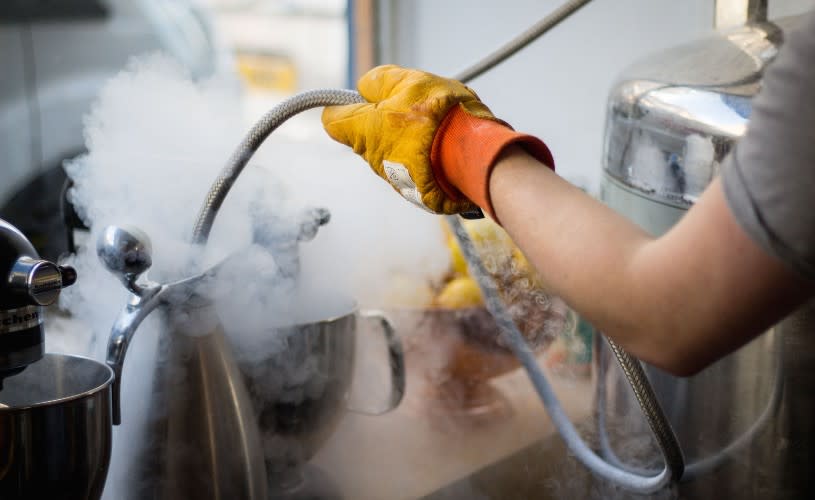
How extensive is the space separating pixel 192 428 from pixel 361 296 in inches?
16.2

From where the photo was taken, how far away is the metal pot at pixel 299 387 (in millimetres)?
753

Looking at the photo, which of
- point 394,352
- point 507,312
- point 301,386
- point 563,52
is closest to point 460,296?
point 507,312

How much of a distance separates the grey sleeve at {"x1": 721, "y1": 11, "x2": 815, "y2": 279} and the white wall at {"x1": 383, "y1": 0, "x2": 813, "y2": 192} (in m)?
0.91

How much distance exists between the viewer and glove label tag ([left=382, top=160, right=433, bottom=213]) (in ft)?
2.00

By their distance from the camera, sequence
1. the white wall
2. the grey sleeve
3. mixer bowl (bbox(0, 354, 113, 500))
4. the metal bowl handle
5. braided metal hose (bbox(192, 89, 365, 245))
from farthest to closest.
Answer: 1. the white wall
2. the metal bowl handle
3. braided metal hose (bbox(192, 89, 365, 245))
4. mixer bowl (bbox(0, 354, 113, 500))
5. the grey sleeve

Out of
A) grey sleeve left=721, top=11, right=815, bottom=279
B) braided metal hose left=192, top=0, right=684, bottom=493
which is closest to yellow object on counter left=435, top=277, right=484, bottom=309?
braided metal hose left=192, top=0, right=684, bottom=493

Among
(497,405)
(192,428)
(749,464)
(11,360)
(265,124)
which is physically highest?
(265,124)

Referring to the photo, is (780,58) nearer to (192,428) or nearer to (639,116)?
(639,116)

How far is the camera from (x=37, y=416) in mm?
521

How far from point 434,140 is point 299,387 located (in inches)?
12.2

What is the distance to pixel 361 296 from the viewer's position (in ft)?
3.40

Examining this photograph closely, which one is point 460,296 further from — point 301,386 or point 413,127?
point 413,127

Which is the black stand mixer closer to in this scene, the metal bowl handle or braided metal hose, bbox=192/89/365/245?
braided metal hose, bbox=192/89/365/245

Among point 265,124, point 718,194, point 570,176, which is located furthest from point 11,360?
point 570,176
